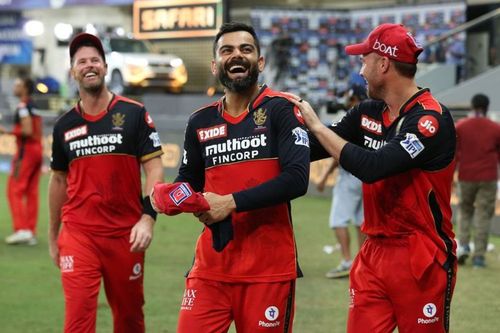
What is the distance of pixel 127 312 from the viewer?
22.3ft

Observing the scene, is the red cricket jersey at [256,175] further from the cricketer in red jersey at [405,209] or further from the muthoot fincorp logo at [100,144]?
the muthoot fincorp logo at [100,144]

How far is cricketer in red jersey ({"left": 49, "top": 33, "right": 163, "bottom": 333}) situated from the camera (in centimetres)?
671

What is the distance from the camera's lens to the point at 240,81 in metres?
5.17

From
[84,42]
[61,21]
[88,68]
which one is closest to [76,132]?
[88,68]

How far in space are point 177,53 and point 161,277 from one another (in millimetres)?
26948

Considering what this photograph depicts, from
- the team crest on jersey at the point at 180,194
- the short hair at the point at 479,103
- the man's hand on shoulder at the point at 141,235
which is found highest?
the team crest on jersey at the point at 180,194

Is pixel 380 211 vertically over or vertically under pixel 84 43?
under

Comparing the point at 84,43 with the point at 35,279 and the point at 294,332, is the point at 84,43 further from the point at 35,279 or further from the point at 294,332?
the point at 35,279

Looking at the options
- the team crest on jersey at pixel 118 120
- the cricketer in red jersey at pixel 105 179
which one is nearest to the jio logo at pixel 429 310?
the cricketer in red jersey at pixel 105 179

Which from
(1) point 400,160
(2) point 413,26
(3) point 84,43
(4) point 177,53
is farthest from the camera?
(4) point 177,53

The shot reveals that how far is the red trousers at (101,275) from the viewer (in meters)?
6.45

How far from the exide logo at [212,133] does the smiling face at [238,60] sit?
8.7 inches

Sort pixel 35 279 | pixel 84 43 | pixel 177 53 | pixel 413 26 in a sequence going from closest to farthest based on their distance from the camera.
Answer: pixel 84 43 → pixel 35 279 → pixel 413 26 → pixel 177 53

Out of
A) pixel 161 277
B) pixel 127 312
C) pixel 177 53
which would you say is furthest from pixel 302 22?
pixel 127 312
